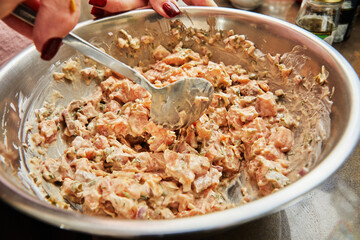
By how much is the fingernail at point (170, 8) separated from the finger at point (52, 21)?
87cm

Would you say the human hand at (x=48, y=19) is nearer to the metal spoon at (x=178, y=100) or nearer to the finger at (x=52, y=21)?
the finger at (x=52, y=21)

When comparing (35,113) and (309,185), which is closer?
(309,185)

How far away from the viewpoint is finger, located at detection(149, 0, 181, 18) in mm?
1838

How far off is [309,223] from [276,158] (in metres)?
0.32

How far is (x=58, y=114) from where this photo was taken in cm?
166

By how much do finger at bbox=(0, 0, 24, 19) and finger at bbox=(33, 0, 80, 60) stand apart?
0.11m

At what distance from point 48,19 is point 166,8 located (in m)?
0.98

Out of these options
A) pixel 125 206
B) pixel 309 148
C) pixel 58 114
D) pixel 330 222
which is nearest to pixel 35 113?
pixel 58 114

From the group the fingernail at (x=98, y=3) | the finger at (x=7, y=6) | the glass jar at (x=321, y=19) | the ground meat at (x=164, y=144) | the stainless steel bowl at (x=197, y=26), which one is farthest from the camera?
the glass jar at (x=321, y=19)

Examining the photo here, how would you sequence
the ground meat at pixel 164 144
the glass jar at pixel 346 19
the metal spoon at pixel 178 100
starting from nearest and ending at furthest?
1. the ground meat at pixel 164 144
2. the metal spoon at pixel 178 100
3. the glass jar at pixel 346 19

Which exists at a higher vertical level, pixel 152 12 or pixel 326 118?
pixel 152 12

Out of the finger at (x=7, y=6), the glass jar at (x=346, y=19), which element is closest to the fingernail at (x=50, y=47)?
the finger at (x=7, y=6)

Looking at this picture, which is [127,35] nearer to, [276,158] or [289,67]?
[289,67]

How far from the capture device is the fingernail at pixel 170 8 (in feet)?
6.03
